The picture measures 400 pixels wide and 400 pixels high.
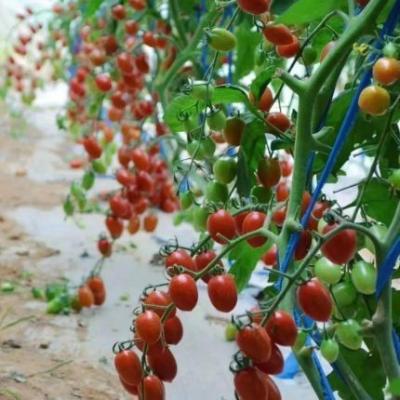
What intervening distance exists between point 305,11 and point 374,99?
16 cm

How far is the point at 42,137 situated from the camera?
471 centimetres

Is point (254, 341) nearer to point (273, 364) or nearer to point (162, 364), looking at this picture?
point (273, 364)

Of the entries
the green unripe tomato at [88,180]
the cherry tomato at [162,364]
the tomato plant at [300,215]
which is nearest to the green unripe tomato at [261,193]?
the tomato plant at [300,215]

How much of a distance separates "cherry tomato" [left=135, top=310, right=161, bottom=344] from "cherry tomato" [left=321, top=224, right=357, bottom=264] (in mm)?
159

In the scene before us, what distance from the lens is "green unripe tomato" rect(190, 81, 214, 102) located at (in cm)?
79

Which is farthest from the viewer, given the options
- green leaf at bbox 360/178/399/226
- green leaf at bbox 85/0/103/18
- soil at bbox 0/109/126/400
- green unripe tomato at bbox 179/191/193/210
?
green leaf at bbox 85/0/103/18

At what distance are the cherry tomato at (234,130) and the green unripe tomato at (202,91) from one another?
0.12ft

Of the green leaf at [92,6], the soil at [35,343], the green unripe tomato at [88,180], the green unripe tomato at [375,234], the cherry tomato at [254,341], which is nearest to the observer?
the cherry tomato at [254,341]

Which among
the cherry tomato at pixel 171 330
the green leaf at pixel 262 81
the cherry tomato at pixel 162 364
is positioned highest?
the green leaf at pixel 262 81

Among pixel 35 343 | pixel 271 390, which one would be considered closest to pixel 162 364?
pixel 271 390

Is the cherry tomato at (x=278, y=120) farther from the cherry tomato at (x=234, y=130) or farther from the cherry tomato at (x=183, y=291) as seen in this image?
the cherry tomato at (x=183, y=291)

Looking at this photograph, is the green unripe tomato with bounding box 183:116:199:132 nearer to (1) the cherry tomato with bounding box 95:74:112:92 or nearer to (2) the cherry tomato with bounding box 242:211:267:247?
(2) the cherry tomato with bounding box 242:211:267:247

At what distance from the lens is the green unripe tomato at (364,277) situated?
0.65 metres

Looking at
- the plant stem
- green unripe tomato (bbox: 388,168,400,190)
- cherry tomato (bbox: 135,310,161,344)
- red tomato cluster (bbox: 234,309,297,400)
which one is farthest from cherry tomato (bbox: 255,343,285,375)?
the plant stem
